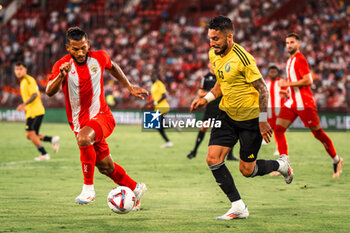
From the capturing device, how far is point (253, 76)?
6531 millimetres

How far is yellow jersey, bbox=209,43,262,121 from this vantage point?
6547mm

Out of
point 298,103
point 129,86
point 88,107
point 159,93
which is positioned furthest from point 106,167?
point 159,93

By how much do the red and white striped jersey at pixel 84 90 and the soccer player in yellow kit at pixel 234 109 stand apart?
1281 mm

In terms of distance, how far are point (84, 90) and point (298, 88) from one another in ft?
15.9

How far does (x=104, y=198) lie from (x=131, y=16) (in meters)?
31.1

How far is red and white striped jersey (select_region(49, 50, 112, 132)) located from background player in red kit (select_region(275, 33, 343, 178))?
4.02 meters

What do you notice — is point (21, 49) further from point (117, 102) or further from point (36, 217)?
point (36, 217)

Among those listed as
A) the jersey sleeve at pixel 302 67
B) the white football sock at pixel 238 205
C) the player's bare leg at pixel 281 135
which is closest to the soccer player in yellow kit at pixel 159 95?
the player's bare leg at pixel 281 135

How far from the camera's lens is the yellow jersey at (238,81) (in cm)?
655

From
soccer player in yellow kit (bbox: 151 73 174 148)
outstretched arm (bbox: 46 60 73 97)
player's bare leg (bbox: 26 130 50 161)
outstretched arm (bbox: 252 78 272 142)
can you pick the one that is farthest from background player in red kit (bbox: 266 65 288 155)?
outstretched arm (bbox: 46 60 73 97)

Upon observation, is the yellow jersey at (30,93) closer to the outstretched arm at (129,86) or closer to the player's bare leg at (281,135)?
the player's bare leg at (281,135)

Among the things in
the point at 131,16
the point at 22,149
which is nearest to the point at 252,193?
the point at 22,149

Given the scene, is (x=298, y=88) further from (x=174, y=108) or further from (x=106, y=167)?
(x=174, y=108)

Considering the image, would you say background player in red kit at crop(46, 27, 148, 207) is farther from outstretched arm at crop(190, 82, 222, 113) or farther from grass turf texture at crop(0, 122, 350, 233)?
outstretched arm at crop(190, 82, 222, 113)
